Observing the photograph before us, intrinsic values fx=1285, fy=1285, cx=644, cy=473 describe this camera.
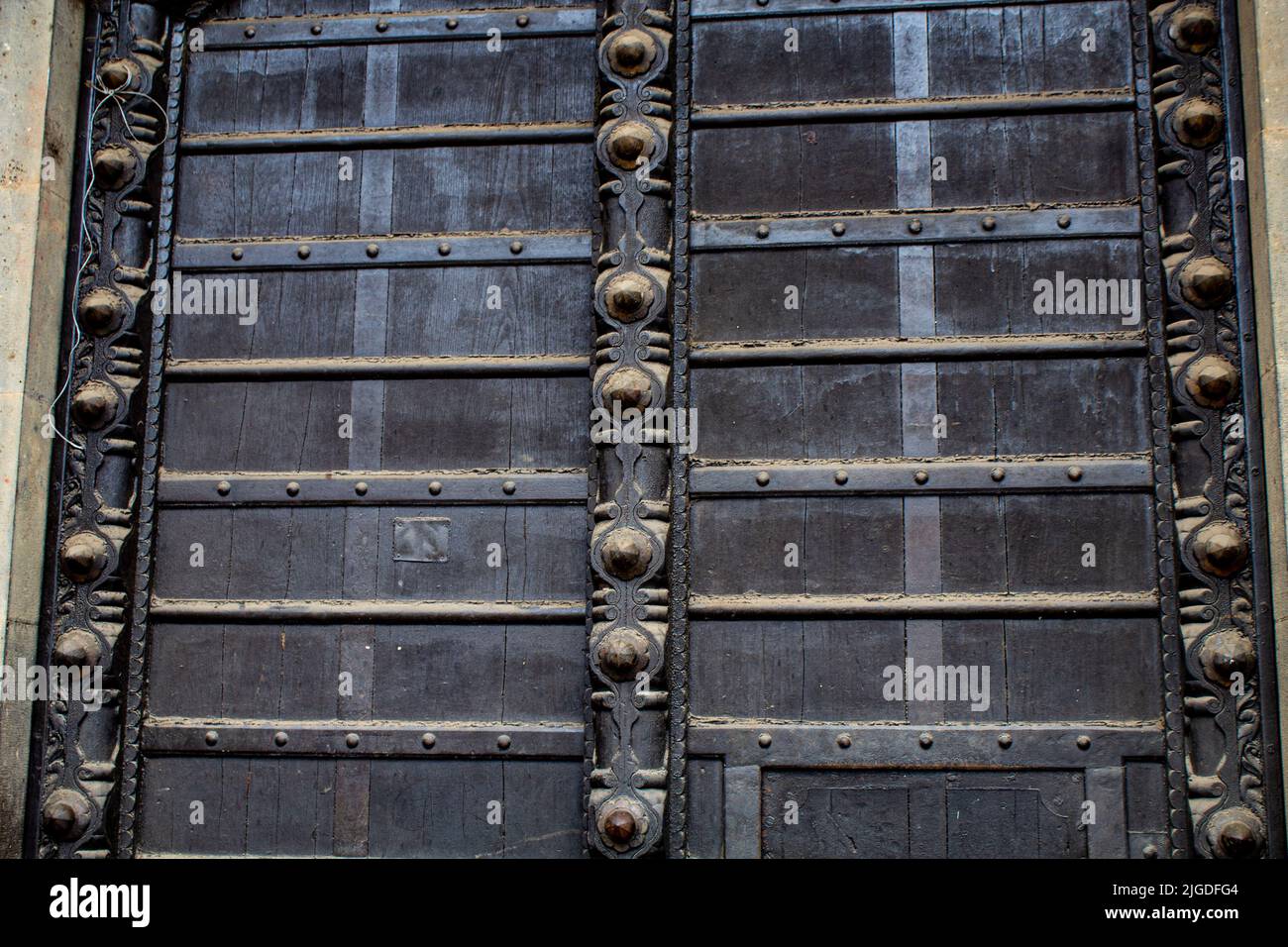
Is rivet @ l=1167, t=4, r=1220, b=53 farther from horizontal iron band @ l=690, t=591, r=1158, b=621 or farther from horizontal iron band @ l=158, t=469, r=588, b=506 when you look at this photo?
horizontal iron band @ l=158, t=469, r=588, b=506

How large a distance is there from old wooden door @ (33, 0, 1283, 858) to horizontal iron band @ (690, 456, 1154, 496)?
1cm

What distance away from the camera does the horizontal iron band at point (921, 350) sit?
3520 mm

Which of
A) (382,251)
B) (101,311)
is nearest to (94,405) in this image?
(101,311)

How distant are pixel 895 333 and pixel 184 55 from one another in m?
2.32

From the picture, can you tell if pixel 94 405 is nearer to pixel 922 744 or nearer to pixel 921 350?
pixel 921 350

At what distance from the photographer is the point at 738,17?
3807mm

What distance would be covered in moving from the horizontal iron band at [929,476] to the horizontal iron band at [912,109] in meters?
1.00

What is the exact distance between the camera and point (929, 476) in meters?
3.50

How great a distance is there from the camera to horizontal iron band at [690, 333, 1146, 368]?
3.52 metres

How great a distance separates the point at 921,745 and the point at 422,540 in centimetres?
148

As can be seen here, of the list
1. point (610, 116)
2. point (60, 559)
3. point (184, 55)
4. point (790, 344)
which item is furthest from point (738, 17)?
point (60, 559)
